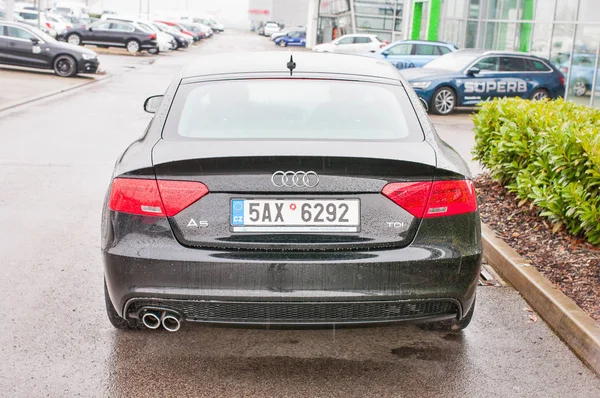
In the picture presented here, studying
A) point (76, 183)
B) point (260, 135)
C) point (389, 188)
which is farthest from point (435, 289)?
point (76, 183)

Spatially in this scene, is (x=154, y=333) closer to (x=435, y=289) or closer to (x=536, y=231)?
(x=435, y=289)

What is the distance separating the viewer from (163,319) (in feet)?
12.3

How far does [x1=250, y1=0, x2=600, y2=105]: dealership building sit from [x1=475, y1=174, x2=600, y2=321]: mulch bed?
1420 centimetres

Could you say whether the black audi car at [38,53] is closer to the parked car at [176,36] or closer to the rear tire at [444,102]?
the rear tire at [444,102]

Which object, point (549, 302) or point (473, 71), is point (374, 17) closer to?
point (473, 71)

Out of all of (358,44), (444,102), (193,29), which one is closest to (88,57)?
(444,102)

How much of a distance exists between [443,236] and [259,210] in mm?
849

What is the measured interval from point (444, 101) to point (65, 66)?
1242cm

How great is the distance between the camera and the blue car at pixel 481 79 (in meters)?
19.4

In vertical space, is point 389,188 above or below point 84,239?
above

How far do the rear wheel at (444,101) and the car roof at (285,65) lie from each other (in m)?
14.5

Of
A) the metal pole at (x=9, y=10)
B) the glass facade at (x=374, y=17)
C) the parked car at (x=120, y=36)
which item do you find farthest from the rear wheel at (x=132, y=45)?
the glass facade at (x=374, y=17)

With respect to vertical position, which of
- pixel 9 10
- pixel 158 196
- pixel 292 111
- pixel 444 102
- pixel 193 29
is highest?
pixel 9 10

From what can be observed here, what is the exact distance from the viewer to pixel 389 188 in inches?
144
